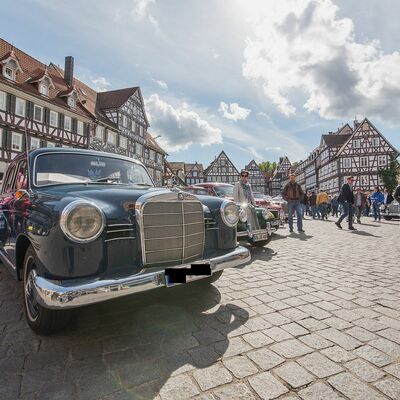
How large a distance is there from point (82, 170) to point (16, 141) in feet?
69.1

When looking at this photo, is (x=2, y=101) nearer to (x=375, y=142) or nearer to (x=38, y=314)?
(x=38, y=314)

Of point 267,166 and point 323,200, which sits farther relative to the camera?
point 267,166

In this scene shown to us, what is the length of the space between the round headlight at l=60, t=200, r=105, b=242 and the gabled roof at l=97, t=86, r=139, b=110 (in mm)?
31914

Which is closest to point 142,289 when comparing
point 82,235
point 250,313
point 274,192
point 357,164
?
point 82,235

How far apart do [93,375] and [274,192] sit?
8277 cm

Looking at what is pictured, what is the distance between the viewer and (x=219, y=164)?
2709 inches

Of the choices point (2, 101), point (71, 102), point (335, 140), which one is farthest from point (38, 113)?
point (335, 140)

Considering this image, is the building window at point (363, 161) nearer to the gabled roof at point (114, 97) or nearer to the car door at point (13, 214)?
the gabled roof at point (114, 97)

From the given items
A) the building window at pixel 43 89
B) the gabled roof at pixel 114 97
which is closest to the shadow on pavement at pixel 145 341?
the building window at pixel 43 89

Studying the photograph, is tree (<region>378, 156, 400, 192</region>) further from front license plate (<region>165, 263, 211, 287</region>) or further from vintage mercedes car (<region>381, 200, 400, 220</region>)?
front license plate (<region>165, 263, 211, 287</region>)

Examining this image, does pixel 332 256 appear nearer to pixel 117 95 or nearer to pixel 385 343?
pixel 385 343

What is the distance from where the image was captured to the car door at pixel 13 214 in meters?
2.85

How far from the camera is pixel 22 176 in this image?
11.3 ft

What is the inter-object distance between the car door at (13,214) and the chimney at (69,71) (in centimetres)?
2749
